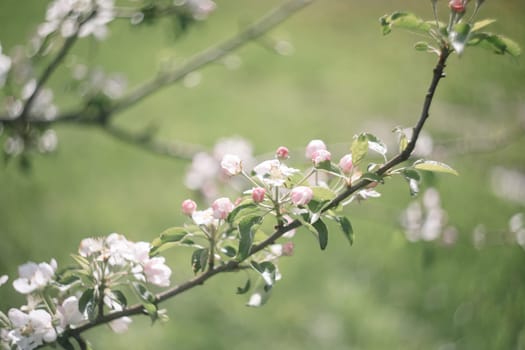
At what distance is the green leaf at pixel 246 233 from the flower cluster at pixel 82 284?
166mm

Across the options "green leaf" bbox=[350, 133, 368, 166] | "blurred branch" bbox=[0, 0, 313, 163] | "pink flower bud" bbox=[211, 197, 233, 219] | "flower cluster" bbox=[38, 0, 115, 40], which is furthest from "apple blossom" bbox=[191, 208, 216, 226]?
"blurred branch" bbox=[0, 0, 313, 163]

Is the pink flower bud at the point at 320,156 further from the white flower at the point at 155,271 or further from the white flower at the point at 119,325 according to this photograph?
the white flower at the point at 119,325

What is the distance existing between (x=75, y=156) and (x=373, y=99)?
3.12 metres

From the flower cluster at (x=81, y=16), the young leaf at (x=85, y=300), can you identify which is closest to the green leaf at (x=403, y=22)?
the young leaf at (x=85, y=300)

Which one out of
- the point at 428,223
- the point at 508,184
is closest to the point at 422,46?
the point at 428,223

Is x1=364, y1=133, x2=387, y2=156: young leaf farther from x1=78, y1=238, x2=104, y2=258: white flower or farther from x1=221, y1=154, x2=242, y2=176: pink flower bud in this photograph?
x1=78, y1=238, x2=104, y2=258: white flower

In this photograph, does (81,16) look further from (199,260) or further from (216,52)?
(199,260)

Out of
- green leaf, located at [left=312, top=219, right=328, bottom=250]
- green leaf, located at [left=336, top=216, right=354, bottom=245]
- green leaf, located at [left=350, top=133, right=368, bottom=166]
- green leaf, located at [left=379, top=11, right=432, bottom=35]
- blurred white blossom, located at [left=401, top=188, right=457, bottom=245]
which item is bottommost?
Answer: blurred white blossom, located at [left=401, top=188, right=457, bottom=245]

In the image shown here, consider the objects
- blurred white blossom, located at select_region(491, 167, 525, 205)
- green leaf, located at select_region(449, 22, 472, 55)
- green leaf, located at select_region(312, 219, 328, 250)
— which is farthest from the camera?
blurred white blossom, located at select_region(491, 167, 525, 205)

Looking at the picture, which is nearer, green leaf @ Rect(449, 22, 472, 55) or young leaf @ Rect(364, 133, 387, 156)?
green leaf @ Rect(449, 22, 472, 55)

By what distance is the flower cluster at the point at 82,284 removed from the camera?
862 millimetres

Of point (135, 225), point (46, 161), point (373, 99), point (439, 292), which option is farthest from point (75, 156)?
point (373, 99)

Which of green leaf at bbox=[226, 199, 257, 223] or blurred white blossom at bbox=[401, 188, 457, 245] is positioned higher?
green leaf at bbox=[226, 199, 257, 223]

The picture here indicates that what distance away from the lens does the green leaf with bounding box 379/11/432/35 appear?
2.61 feet
